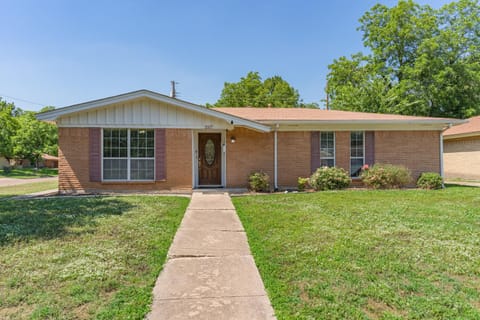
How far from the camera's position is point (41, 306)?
251cm

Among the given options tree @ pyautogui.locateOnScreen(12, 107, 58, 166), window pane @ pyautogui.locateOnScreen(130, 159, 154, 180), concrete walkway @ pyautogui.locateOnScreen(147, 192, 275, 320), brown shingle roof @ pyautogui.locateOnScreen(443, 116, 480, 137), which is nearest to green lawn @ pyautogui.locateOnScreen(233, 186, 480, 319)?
concrete walkway @ pyautogui.locateOnScreen(147, 192, 275, 320)

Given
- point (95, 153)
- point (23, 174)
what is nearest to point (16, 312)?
point (95, 153)

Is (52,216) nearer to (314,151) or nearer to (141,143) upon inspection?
(141,143)

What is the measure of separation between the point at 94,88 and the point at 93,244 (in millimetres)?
16960

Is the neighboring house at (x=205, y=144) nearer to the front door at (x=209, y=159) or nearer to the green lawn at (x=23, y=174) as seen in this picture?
the front door at (x=209, y=159)

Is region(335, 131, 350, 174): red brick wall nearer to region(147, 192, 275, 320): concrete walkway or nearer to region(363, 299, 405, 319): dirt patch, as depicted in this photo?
region(147, 192, 275, 320): concrete walkway

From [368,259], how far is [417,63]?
24.7 meters

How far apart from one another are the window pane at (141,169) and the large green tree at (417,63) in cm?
1922

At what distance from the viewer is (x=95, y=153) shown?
368 inches

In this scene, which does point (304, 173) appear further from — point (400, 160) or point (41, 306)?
point (41, 306)

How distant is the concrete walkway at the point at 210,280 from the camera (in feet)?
8.14

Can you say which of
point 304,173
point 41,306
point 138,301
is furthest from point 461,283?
point 304,173

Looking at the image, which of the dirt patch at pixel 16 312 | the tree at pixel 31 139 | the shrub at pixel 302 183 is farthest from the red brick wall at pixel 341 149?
the tree at pixel 31 139

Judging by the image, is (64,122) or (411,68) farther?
(411,68)
